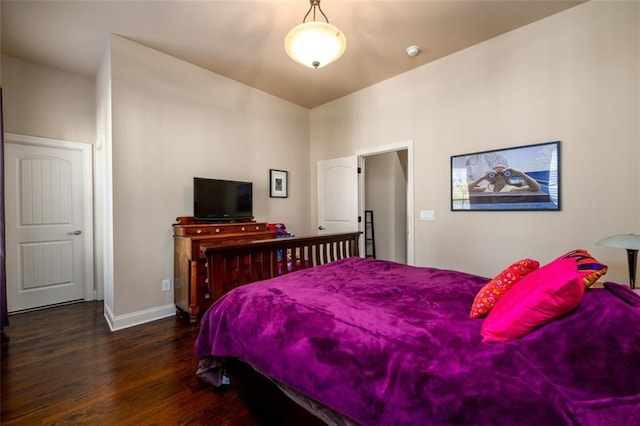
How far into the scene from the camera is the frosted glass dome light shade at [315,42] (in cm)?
188

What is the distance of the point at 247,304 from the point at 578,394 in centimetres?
138

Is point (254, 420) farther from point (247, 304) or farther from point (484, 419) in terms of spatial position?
point (484, 419)

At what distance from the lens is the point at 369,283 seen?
1.82 meters

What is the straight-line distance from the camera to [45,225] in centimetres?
342

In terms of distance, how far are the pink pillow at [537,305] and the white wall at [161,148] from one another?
3.20 meters

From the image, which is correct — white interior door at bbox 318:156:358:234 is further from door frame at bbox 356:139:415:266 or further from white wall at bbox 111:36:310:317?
white wall at bbox 111:36:310:317

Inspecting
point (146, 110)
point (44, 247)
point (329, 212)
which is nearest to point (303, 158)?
point (329, 212)

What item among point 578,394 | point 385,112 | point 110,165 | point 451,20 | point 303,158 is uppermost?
point 451,20

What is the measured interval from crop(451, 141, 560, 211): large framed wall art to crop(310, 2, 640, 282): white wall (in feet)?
0.25

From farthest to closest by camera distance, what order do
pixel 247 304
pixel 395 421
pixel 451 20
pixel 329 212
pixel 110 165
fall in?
pixel 329 212, pixel 110 165, pixel 451 20, pixel 247 304, pixel 395 421

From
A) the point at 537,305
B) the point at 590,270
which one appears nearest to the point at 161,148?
the point at 537,305

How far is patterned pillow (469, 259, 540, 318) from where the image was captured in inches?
49.6

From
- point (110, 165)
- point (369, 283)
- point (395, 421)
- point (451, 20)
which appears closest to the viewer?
point (395, 421)

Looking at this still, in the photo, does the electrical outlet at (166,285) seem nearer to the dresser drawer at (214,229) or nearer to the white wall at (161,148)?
the white wall at (161,148)
